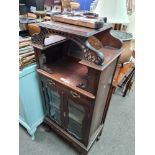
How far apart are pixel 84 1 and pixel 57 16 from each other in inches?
112

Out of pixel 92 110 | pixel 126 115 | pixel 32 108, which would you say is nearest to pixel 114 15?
pixel 92 110

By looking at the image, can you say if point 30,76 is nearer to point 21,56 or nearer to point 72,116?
point 21,56

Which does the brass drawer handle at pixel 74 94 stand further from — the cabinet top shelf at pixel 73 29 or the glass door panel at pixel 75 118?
the cabinet top shelf at pixel 73 29

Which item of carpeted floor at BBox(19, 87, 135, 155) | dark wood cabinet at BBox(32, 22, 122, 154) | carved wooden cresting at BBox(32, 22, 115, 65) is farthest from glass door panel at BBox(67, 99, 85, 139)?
carved wooden cresting at BBox(32, 22, 115, 65)

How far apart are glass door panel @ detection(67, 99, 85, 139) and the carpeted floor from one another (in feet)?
0.94

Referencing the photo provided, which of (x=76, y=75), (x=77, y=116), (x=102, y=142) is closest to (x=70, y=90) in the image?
(x=76, y=75)

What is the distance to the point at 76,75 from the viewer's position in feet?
3.64

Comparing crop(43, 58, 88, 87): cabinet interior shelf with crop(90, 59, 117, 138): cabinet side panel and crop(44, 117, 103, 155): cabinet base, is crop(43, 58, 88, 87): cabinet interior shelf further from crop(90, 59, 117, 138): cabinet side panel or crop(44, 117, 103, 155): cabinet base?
crop(44, 117, 103, 155): cabinet base

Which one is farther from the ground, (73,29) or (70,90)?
(73,29)

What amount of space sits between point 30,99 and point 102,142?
911 millimetres

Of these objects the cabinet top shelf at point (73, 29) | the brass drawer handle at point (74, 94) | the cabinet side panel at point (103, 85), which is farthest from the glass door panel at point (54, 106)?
the cabinet top shelf at point (73, 29)

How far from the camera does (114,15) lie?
124 centimetres

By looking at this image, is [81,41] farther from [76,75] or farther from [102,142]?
[102,142]
